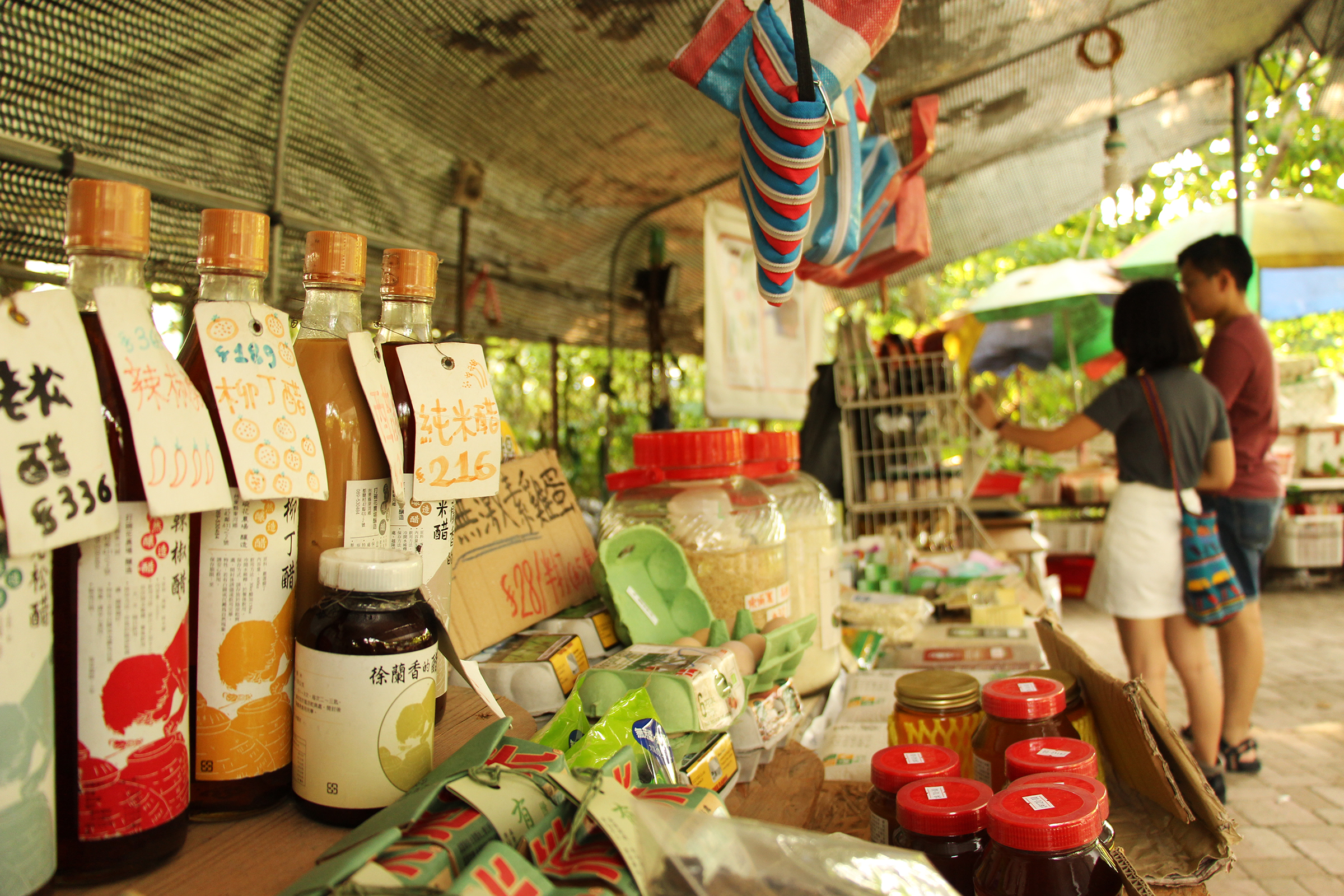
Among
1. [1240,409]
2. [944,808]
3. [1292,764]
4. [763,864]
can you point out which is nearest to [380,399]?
[763,864]

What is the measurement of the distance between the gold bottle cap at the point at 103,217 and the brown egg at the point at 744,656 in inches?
32.5

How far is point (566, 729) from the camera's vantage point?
854 mm

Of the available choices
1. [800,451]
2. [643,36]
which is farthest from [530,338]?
[643,36]

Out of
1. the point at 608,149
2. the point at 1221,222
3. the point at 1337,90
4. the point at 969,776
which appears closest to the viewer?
the point at 969,776

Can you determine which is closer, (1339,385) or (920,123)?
(920,123)

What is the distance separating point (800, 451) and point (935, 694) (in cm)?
239

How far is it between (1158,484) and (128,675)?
281cm

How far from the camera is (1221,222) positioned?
4902 millimetres

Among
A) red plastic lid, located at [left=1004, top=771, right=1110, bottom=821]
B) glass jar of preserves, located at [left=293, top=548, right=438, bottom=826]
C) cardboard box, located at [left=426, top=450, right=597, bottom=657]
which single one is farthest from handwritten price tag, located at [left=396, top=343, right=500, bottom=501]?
red plastic lid, located at [left=1004, top=771, right=1110, bottom=821]

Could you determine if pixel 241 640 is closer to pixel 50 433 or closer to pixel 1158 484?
pixel 50 433

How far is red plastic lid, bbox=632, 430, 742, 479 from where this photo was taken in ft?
4.71

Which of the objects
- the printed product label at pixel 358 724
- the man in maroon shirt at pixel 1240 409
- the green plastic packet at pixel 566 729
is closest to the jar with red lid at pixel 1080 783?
the green plastic packet at pixel 566 729

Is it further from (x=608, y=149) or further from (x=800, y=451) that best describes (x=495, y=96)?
(x=800, y=451)

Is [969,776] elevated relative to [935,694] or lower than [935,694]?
lower
